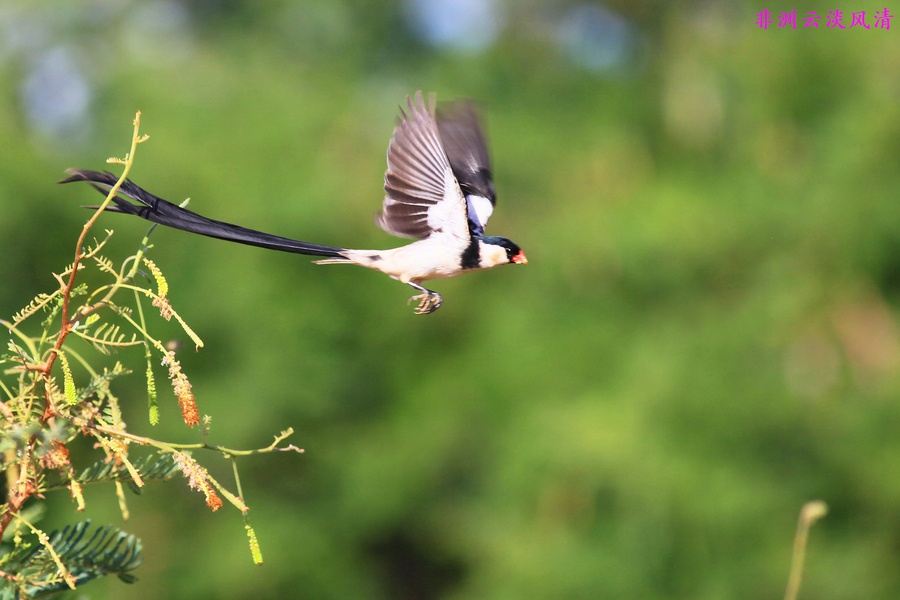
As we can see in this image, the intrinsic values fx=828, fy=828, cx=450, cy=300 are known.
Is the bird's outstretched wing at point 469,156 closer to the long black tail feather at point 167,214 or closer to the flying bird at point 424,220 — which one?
the flying bird at point 424,220

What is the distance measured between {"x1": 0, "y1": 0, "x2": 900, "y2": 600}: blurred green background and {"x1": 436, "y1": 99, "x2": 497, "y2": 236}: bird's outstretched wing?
5.04 m

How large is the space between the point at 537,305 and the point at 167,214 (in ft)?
25.6

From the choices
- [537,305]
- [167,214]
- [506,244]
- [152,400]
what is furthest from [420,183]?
[537,305]

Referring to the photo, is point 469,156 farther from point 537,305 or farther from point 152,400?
point 537,305

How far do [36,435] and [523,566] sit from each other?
273 inches

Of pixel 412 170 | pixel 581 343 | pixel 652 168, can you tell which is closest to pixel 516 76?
pixel 652 168

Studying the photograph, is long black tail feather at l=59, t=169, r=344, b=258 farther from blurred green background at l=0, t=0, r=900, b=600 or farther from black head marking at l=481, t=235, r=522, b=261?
blurred green background at l=0, t=0, r=900, b=600

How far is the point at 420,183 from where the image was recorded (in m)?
1.71

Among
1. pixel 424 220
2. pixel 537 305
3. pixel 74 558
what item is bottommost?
pixel 537 305

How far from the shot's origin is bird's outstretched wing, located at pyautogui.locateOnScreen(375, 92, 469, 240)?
166cm

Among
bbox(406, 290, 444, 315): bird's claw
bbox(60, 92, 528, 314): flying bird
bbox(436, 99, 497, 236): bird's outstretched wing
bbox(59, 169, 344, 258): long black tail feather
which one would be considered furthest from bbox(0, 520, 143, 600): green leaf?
bbox(436, 99, 497, 236): bird's outstretched wing

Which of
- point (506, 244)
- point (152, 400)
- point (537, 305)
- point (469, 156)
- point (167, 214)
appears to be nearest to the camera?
point (152, 400)

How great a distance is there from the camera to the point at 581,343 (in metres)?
8.42

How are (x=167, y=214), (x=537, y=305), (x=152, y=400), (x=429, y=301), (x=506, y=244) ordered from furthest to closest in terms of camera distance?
(x=537, y=305) → (x=506, y=244) → (x=429, y=301) → (x=167, y=214) → (x=152, y=400)
